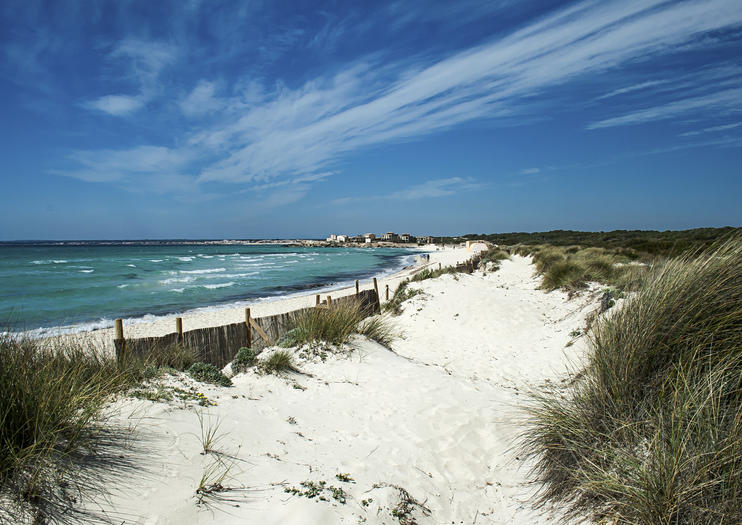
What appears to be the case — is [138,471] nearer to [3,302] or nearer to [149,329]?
[149,329]

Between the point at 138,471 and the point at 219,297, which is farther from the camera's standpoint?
the point at 219,297

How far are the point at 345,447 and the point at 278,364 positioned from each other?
2344mm

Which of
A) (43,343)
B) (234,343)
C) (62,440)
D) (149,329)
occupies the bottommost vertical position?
(149,329)

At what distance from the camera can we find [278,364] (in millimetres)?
5973

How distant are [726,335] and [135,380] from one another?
5.77 meters

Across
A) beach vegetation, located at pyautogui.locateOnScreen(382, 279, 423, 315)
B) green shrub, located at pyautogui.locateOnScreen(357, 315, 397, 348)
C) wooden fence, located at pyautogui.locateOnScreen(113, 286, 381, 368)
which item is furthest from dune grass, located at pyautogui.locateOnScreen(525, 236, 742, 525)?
beach vegetation, located at pyautogui.locateOnScreen(382, 279, 423, 315)

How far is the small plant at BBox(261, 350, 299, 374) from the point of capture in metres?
5.92

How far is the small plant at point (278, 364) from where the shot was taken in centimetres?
592

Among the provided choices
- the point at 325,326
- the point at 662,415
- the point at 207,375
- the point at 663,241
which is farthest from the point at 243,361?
the point at 663,241

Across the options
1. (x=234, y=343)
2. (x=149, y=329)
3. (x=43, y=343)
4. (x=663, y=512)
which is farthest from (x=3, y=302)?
(x=663, y=512)

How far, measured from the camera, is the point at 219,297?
78.9 ft

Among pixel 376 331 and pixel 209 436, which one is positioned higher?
pixel 209 436

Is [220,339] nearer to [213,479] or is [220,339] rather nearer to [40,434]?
[213,479]

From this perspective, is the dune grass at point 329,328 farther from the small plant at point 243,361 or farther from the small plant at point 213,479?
the small plant at point 213,479
